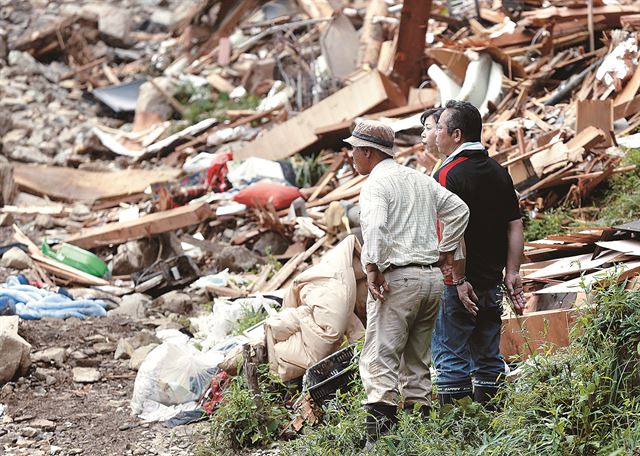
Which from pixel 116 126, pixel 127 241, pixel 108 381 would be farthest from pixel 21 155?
pixel 108 381

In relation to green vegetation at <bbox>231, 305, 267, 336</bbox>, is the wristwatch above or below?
above

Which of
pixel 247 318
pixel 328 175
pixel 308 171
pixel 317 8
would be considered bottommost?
pixel 308 171

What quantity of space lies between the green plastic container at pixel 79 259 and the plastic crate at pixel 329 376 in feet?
18.7

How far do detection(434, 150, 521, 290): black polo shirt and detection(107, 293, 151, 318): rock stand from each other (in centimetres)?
509

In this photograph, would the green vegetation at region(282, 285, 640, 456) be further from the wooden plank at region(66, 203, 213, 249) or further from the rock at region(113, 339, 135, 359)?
the wooden plank at region(66, 203, 213, 249)

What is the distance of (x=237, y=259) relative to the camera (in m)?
10.3

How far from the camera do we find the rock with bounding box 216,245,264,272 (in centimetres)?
1028

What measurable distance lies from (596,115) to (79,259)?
617 cm

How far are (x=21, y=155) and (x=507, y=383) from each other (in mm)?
13159

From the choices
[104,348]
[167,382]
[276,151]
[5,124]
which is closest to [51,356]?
[104,348]

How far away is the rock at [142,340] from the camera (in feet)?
26.7

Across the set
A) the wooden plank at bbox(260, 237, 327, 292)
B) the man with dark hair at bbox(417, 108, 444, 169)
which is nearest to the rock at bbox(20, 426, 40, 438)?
the wooden plank at bbox(260, 237, 327, 292)

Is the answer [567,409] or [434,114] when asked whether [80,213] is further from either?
[567,409]

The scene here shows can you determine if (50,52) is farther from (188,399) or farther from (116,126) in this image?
(188,399)
